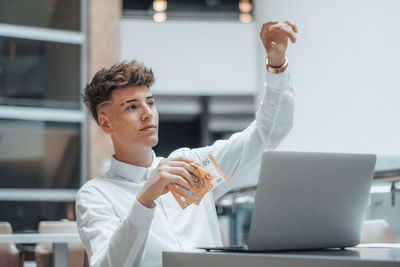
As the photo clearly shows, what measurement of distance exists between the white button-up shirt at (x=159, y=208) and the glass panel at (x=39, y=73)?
6206mm

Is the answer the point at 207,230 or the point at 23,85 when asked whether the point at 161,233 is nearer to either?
the point at 207,230

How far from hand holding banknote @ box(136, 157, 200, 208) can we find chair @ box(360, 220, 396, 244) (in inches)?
59.1

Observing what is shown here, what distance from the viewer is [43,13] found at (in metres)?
8.21

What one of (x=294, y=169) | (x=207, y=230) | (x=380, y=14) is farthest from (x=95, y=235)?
(x=380, y=14)

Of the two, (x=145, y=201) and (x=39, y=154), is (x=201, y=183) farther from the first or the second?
(x=39, y=154)

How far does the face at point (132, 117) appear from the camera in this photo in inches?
73.8

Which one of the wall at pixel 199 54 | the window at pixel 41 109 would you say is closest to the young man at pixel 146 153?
the window at pixel 41 109

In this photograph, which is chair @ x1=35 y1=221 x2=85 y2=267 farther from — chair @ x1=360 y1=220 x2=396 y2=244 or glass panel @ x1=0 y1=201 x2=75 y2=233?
glass panel @ x1=0 y1=201 x2=75 y2=233

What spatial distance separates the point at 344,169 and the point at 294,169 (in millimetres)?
145

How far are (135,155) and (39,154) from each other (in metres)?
6.32

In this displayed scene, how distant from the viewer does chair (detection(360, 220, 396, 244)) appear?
2.71m

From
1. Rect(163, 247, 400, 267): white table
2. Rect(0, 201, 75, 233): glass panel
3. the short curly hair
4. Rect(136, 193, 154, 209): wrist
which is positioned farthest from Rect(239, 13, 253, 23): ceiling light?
Rect(163, 247, 400, 267): white table

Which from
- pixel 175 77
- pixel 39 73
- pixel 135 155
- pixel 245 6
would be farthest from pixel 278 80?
pixel 245 6

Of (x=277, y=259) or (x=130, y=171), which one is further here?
(x=130, y=171)
